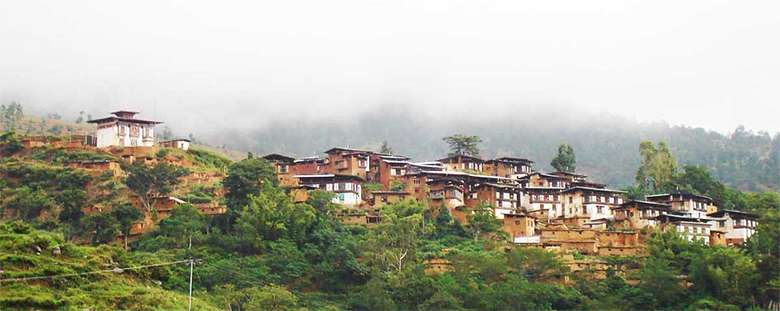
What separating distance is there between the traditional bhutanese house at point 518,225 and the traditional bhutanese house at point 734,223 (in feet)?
34.8

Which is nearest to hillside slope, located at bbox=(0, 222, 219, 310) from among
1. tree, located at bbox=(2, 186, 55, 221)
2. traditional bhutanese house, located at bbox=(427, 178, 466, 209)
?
tree, located at bbox=(2, 186, 55, 221)

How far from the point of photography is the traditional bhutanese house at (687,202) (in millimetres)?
54531

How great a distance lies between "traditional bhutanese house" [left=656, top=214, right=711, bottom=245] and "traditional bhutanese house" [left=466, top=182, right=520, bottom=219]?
771 cm

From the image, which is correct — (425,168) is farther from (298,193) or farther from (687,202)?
(687,202)

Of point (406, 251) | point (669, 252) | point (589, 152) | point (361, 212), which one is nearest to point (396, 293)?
point (406, 251)

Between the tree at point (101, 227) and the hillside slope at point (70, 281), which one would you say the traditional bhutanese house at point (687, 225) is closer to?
the hillside slope at point (70, 281)

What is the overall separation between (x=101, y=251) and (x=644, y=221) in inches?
1121

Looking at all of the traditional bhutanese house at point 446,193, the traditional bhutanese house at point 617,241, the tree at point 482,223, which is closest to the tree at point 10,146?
the traditional bhutanese house at point 446,193

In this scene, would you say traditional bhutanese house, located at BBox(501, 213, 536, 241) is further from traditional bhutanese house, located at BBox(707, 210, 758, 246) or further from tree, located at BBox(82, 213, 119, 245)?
tree, located at BBox(82, 213, 119, 245)

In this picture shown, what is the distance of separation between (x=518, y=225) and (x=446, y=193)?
4205 millimetres

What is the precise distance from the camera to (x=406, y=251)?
4456 centimetres

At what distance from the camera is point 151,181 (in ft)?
157

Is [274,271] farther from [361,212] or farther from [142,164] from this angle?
[142,164]

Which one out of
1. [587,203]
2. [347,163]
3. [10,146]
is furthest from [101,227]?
[587,203]
